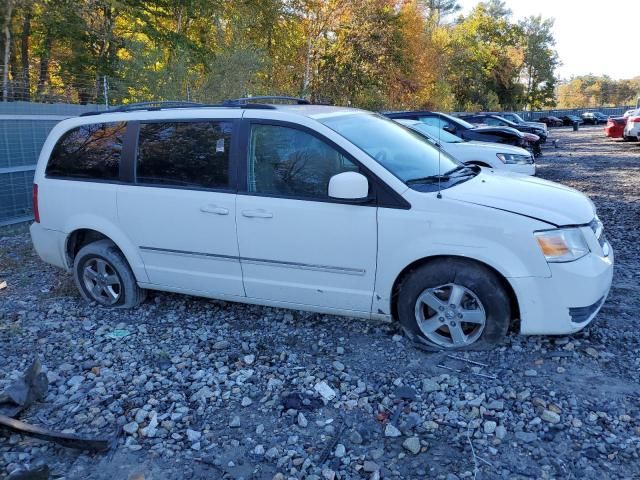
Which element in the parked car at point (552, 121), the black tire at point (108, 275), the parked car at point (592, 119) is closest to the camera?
the black tire at point (108, 275)

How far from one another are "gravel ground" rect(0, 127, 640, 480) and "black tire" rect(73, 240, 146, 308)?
164mm

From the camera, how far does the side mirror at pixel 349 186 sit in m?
3.77

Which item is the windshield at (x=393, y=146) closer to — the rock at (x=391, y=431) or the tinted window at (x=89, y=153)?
the rock at (x=391, y=431)

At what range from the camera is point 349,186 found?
377cm

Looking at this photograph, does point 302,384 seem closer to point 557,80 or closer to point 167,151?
point 167,151

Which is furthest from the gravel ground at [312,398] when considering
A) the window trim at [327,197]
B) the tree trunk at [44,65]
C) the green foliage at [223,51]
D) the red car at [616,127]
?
the red car at [616,127]

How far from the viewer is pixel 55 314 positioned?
16.4 feet

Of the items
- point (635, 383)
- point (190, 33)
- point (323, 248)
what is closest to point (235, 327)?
point (323, 248)

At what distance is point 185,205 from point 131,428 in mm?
1866

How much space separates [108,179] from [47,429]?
2355 mm

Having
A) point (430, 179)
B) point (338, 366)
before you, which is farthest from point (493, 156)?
point (338, 366)

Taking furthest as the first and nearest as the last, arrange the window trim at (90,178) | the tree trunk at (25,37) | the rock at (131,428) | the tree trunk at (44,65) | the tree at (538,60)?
the tree at (538,60) < the tree trunk at (25,37) < the tree trunk at (44,65) < the window trim at (90,178) < the rock at (131,428)

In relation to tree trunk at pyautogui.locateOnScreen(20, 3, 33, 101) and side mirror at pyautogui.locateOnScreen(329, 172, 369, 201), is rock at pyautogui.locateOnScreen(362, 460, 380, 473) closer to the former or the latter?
side mirror at pyautogui.locateOnScreen(329, 172, 369, 201)

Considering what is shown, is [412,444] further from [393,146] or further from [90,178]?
[90,178]
